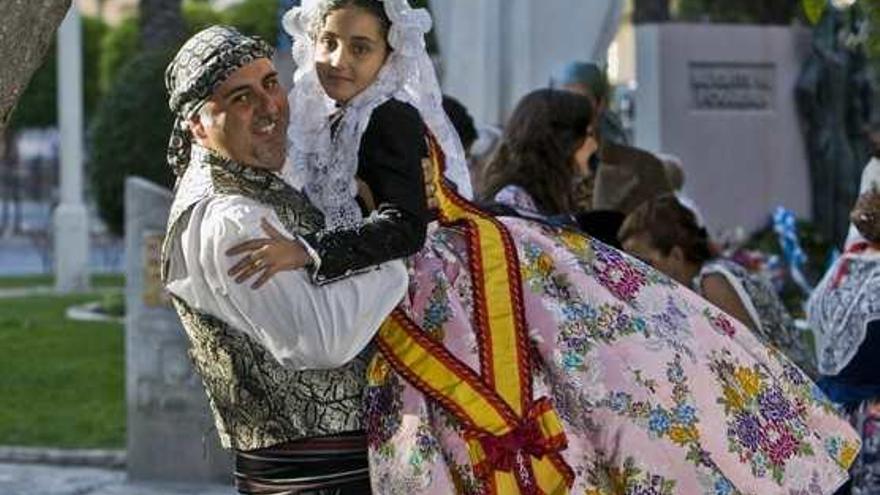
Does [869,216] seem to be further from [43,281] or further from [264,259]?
[43,281]

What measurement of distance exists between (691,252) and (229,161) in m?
2.78

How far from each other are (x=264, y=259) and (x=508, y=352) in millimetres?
534

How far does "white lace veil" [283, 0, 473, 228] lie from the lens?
406 centimetres

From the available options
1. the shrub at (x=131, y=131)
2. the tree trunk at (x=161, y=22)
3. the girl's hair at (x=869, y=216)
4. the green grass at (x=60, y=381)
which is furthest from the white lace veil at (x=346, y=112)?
the tree trunk at (x=161, y=22)

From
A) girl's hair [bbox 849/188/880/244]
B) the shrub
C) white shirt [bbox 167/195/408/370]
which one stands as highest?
white shirt [bbox 167/195/408/370]

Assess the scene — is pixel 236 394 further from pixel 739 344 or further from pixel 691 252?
pixel 691 252

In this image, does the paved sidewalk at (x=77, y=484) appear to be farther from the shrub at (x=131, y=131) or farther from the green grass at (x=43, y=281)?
the green grass at (x=43, y=281)

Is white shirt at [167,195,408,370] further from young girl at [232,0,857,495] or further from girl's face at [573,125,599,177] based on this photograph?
girl's face at [573,125,599,177]

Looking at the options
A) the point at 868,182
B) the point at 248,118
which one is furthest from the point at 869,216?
the point at 248,118

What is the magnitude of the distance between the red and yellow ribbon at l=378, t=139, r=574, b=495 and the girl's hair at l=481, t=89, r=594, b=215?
198 centimetres

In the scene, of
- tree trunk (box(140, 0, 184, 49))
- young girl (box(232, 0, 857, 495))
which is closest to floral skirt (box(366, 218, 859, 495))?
young girl (box(232, 0, 857, 495))

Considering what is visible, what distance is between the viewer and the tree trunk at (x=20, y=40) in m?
4.23

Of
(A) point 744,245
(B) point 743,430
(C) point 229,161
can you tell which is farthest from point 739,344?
(A) point 744,245

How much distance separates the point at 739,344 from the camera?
4.27m
